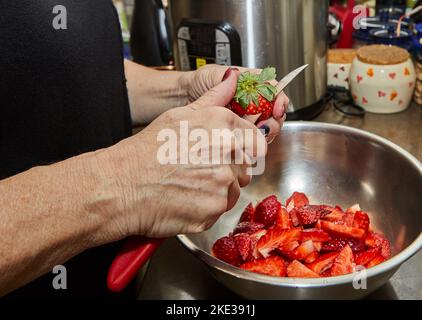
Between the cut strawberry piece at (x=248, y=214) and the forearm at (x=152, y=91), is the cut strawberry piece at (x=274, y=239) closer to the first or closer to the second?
the cut strawberry piece at (x=248, y=214)

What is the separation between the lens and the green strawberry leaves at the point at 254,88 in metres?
0.65

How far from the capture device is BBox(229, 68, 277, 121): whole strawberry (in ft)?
2.15

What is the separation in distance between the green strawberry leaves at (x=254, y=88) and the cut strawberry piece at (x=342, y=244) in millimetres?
231

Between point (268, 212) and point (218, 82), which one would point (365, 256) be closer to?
point (268, 212)

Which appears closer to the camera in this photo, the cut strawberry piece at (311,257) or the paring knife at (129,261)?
the paring knife at (129,261)

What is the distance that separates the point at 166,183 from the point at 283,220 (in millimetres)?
279

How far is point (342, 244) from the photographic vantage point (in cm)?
70

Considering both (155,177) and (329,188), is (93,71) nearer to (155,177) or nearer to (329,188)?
(155,177)

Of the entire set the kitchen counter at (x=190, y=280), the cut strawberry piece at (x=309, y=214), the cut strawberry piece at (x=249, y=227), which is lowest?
the kitchen counter at (x=190, y=280)

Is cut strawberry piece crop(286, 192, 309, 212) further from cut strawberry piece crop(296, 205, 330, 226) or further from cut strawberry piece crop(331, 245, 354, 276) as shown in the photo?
cut strawberry piece crop(331, 245, 354, 276)

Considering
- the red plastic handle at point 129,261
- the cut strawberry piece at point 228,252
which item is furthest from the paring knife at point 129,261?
the cut strawberry piece at point 228,252

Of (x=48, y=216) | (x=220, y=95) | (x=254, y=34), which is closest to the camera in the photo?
(x=48, y=216)

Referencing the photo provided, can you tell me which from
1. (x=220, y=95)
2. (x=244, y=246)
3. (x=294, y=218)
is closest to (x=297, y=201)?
(x=294, y=218)
